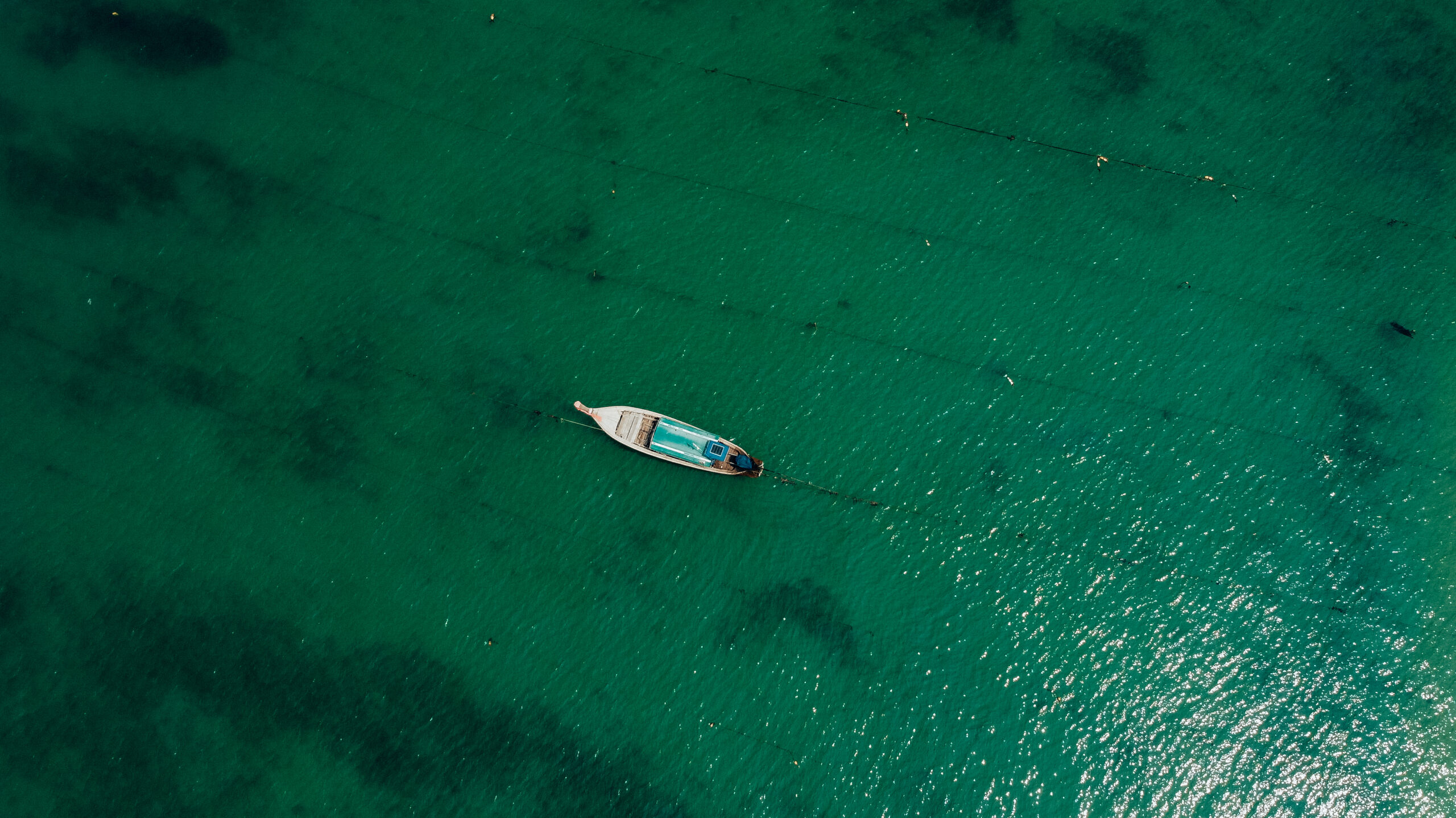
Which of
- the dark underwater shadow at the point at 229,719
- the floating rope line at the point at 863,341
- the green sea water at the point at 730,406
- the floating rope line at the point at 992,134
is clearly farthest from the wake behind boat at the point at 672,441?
the floating rope line at the point at 992,134

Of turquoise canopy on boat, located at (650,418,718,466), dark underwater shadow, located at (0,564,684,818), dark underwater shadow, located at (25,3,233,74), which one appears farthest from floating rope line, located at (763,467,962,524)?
dark underwater shadow, located at (25,3,233,74)

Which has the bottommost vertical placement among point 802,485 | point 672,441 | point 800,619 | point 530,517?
point 800,619

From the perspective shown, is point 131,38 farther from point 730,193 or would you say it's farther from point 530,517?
point 530,517

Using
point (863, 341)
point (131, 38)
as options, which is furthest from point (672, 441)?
point (131, 38)

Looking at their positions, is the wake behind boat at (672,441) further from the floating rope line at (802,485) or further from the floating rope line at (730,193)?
the floating rope line at (730,193)

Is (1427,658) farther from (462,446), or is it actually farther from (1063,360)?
(462,446)

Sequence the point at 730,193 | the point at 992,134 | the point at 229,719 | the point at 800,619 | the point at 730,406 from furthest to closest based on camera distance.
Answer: the point at 992,134 → the point at 730,193 → the point at 730,406 → the point at 800,619 → the point at 229,719

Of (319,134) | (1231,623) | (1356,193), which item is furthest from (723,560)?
(1356,193)
